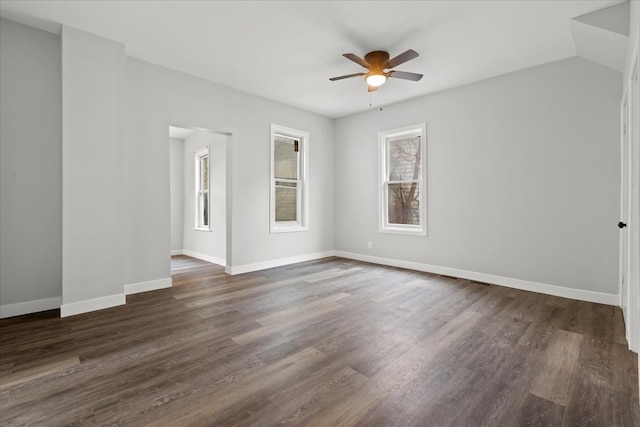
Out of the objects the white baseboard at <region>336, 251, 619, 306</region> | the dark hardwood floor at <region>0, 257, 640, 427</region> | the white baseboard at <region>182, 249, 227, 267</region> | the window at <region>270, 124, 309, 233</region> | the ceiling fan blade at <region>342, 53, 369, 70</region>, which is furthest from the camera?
the white baseboard at <region>182, 249, 227, 267</region>

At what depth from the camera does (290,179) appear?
5.66m

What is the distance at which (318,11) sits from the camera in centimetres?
276

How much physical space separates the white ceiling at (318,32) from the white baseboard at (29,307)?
2852mm

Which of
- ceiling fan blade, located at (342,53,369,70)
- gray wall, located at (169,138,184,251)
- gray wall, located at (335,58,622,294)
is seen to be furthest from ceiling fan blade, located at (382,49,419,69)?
gray wall, located at (169,138,184,251)

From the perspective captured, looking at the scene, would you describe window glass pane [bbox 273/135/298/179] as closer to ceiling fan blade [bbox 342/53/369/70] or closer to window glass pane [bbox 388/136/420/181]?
window glass pane [bbox 388/136/420/181]

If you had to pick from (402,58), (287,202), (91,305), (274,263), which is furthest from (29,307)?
(402,58)

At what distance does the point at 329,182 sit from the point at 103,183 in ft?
13.0

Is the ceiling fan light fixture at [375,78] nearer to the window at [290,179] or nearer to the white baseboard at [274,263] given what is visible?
the window at [290,179]

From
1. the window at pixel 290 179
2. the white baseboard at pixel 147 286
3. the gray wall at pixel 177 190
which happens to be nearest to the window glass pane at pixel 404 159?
the window at pixel 290 179

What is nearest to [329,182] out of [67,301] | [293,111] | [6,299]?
[293,111]

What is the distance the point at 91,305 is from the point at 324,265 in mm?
3320

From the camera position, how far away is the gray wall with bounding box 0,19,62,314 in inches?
116

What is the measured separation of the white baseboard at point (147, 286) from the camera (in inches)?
143

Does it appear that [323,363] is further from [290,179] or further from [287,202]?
[290,179]
